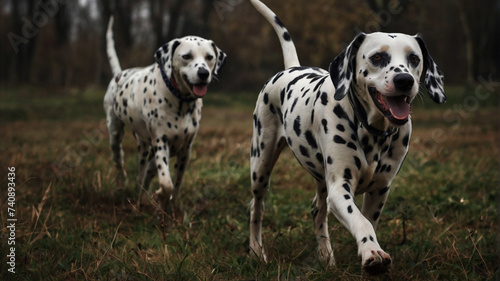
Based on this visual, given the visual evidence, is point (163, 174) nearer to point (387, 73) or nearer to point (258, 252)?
point (258, 252)

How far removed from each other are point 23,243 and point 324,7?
13534 millimetres

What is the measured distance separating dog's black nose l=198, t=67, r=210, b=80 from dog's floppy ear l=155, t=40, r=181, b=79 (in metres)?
0.43

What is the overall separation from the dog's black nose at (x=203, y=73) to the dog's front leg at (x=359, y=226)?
6.85 feet

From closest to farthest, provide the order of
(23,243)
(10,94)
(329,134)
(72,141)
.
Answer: (329,134) < (23,243) < (72,141) < (10,94)

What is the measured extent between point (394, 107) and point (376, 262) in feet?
2.84

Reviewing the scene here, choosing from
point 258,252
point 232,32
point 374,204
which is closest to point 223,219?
point 258,252

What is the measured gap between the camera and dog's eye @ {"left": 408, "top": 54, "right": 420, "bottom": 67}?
3299mm

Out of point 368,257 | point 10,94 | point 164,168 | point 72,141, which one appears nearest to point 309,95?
point 368,257

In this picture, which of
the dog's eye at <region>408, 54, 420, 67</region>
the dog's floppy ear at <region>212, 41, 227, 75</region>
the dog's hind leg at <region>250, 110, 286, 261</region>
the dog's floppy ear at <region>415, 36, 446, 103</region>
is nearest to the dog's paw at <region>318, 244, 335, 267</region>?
the dog's hind leg at <region>250, 110, 286, 261</region>

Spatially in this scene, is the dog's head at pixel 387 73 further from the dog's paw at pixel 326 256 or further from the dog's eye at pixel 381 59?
the dog's paw at pixel 326 256

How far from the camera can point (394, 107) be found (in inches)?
125

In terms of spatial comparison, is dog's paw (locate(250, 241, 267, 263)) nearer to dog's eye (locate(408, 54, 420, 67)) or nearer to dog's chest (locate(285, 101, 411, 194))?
dog's chest (locate(285, 101, 411, 194))

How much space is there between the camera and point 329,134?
352 cm

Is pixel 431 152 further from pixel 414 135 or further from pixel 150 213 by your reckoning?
pixel 150 213
